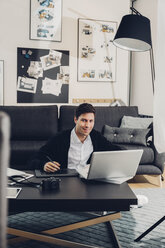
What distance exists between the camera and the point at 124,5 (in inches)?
183

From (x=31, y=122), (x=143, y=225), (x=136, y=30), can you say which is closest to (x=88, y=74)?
(x=31, y=122)

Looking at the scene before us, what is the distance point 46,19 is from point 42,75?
764mm

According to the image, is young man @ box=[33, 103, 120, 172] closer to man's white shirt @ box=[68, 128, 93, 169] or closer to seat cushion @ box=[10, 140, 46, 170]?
man's white shirt @ box=[68, 128, 93, 169]

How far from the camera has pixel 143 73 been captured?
5.31 meters

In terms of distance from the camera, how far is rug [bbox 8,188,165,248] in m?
2.06

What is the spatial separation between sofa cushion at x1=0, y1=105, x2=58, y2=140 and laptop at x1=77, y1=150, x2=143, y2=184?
2.00 meters

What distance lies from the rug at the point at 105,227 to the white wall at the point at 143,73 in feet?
8.54

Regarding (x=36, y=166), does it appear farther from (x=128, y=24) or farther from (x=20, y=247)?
(x=128, y=24)

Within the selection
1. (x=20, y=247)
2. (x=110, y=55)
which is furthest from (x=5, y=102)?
(x=20, y=247)

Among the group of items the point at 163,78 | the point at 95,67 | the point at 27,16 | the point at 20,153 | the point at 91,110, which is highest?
the point at 27,16

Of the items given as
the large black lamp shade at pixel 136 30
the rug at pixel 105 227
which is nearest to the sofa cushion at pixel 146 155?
the rug at pixel 105 227

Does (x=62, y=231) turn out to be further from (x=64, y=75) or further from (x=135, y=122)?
(x=64, y=75)

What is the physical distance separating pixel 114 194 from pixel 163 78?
0.67 metres

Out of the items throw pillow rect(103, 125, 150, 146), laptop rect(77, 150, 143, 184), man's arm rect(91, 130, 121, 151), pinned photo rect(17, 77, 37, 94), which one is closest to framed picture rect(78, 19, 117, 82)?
pinned photo rect(17, 77, 37, 94)
